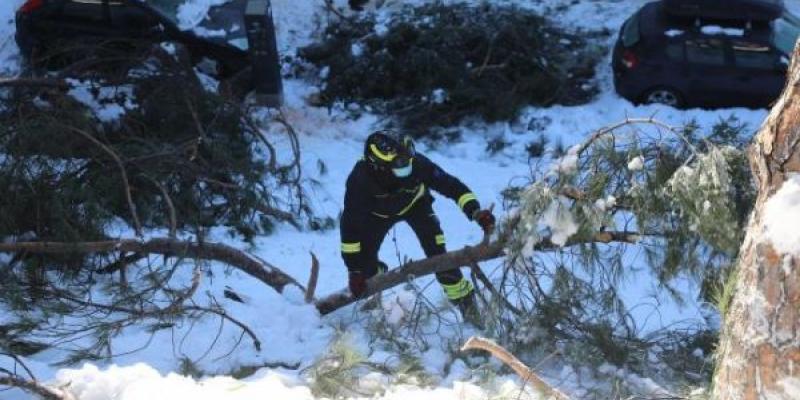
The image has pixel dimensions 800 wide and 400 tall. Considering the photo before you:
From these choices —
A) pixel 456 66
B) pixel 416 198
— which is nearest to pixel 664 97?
pixel 456 66

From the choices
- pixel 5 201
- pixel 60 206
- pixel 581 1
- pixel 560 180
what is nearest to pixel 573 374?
pixel 560 180

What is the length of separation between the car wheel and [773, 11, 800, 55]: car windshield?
1.16 metres

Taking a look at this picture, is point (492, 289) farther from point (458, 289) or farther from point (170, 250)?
point (170, 250)

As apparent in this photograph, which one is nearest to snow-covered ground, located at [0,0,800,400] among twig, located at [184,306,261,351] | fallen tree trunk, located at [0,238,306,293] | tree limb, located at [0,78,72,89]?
twig, located at [184,306,261,351]

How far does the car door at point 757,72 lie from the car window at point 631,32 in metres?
1.04

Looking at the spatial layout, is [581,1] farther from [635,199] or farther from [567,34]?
[635,199]

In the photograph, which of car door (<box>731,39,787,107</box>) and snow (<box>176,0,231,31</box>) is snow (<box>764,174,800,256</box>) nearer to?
car door (<box>731,39,787,107</box>)

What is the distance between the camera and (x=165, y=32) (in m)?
10.0

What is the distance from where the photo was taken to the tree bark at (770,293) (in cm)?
206

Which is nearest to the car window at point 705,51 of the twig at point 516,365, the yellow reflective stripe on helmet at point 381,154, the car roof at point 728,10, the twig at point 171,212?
the car roof at point 728,10

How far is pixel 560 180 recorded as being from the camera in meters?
4.03

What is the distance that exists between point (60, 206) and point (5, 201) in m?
0.40

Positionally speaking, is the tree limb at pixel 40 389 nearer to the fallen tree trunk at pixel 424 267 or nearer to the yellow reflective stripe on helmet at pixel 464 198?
the fallen tree trunk at pixel 424 267

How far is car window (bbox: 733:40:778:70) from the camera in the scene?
386 inches
